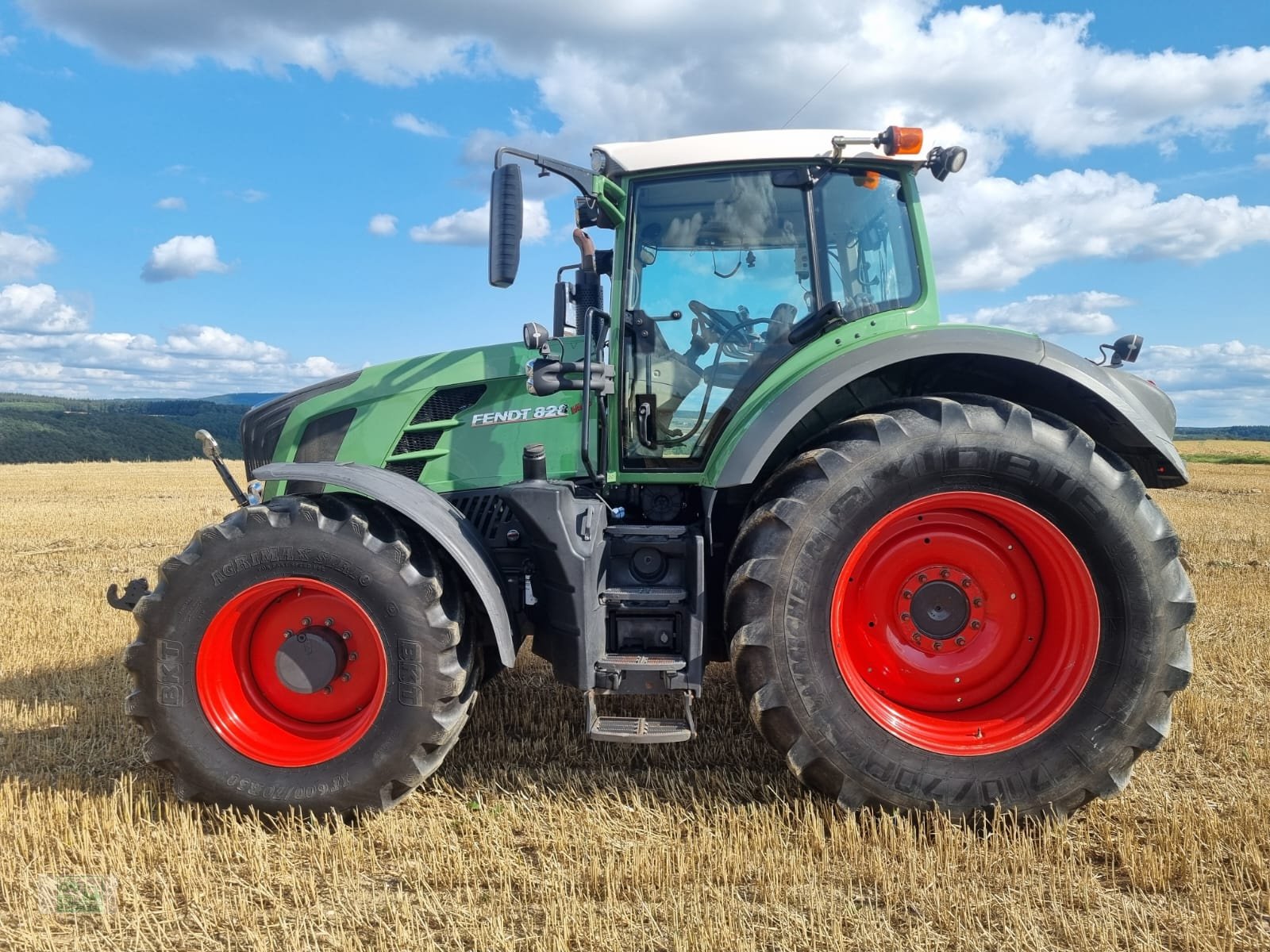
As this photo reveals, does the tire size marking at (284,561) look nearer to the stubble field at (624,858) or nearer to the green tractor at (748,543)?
the green tractor at (748,543)

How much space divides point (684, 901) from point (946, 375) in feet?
7.72

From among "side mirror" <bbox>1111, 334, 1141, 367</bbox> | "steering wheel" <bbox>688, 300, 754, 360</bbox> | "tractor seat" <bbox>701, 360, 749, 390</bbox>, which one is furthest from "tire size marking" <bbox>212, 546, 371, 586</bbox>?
"side mirror" <bbox>1111, 334, 1141, 367</bbox>

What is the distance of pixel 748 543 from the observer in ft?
10.7

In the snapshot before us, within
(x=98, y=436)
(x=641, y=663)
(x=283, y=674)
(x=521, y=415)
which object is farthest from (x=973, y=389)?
(x=98, y=436)

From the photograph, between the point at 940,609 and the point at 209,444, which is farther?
the point at 209,444

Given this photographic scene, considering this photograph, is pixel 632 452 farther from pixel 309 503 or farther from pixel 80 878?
pixel 80 878

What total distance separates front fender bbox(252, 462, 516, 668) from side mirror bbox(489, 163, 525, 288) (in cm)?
91

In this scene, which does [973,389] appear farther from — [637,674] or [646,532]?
[637,674]

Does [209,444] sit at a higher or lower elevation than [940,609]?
higher

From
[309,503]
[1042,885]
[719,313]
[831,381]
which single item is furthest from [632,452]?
[1042,885]

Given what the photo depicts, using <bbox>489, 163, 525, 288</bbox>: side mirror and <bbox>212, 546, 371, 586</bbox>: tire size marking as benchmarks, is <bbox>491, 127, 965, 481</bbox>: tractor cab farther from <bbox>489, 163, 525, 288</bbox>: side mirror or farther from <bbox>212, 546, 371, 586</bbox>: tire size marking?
<bbox>212, 546, 371, 586</bbox>: tire size marking

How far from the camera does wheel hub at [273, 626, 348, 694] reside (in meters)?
3.43

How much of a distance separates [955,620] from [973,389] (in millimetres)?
1016

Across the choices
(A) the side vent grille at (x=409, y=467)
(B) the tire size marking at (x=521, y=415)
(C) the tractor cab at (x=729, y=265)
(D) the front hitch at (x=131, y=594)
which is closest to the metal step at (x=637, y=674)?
(C) the tractor cab at (x=729, y=265)
